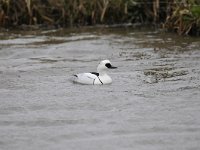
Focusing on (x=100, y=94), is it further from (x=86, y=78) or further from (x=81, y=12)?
(x=81, y=12)

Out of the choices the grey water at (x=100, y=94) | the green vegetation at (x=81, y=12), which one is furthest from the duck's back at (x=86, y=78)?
the green vegetation at (x=81, y=12)

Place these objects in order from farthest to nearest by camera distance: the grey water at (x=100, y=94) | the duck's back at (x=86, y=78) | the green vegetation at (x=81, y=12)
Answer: the green vegetation at (x=81, y=12), the duck's back at (x=86, y=78), the grey water at (x=100, y=94)

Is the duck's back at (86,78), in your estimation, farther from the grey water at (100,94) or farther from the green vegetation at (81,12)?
the green vegetation at (81,12)

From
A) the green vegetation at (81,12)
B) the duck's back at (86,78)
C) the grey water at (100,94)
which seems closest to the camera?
the grey water at (100,94)

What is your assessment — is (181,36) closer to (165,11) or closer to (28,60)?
(165,11)

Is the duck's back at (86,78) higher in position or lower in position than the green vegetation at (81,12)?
lower

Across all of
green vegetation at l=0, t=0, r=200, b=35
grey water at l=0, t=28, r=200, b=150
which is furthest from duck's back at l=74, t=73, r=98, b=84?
green vegetation at l=0, t=0, r=200, b=35

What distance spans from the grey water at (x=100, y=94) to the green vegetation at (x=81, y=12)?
5.21 ft

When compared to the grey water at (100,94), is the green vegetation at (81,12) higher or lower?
higher

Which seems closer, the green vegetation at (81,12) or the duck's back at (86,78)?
the duck's back at (86,78)

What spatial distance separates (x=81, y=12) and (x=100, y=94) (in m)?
9.51

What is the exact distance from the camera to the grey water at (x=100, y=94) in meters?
10.4

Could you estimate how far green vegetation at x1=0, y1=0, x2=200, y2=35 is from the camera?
22.2 meters

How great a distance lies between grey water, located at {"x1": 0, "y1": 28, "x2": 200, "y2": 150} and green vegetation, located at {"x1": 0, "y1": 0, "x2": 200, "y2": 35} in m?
1.59
